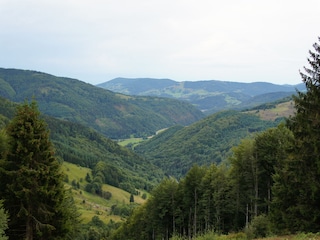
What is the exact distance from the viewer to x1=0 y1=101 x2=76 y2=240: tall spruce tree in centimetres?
2355

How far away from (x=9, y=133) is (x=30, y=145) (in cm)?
185

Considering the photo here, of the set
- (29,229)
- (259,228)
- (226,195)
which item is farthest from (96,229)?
(29,229)

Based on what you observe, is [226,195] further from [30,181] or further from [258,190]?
[30,181]

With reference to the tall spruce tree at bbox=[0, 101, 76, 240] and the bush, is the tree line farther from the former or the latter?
the tall spruce tree at bbox=[0, 101, 76, 240]

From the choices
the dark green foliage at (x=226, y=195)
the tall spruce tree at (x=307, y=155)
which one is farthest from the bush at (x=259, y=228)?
the tall spruce tree at (x=307, y=155)

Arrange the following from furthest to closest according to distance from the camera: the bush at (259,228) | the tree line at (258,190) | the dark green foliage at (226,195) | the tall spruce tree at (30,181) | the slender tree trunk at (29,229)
A: the dark green foliage at (226,195)
the bush at (259,228)
the tree line at (258,190)
the slender tree trunk at (29,229)
the tall spruce tree at (30,181)

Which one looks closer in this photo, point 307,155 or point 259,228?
point 307,155

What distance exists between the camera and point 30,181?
920 inches

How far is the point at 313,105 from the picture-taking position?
25.5 meters

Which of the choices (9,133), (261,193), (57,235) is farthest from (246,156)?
(9,133)

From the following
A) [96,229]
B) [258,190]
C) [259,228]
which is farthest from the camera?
[96,229]

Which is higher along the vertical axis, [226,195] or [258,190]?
[258,190]

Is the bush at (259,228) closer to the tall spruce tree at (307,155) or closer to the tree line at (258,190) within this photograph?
the tree line at (258,190)

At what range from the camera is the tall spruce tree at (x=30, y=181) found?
77.3 feet
